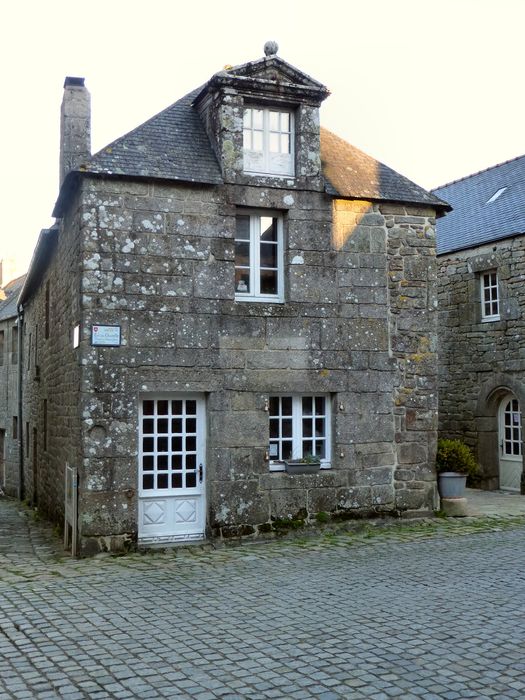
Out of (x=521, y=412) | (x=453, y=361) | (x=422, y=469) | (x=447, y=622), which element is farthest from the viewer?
(x=453, y=361)

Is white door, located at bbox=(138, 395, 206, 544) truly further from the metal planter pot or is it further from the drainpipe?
the drainpipe

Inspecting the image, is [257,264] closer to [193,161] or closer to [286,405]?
[193,161]

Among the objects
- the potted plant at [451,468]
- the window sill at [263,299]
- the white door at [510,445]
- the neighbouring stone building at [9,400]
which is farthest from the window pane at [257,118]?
the neighbouring stone building at [9,400]

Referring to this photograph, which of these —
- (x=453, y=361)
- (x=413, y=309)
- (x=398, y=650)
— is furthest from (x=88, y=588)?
(x=453, y=361)

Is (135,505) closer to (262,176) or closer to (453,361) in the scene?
(262,176)

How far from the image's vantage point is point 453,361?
57.0 ft

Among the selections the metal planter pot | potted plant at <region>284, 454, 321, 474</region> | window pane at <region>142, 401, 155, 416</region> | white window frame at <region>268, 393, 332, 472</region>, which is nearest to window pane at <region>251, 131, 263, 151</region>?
white window frame at <region>268, 393, 332, 472</region>

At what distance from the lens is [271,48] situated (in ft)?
35.3

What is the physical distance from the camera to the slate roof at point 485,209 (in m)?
16.4

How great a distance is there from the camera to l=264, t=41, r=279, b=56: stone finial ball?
1073 centimetres

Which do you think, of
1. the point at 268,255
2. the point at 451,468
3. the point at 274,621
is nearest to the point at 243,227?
the point at 268,255

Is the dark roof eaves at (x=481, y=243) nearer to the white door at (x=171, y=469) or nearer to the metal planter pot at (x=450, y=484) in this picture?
the metal planter pot at (x=450, y=484)

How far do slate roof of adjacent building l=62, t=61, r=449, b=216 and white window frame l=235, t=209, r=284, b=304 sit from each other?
2.56ft

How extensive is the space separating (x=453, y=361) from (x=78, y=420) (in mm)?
10360
